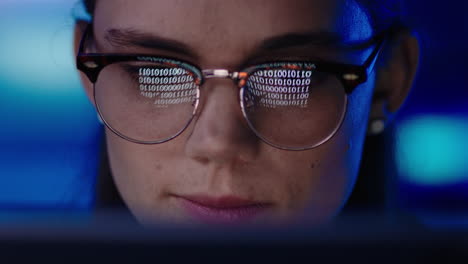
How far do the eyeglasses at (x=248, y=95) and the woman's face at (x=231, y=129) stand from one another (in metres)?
0.02

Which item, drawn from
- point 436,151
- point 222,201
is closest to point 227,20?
point 222,201

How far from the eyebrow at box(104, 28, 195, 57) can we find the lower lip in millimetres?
298

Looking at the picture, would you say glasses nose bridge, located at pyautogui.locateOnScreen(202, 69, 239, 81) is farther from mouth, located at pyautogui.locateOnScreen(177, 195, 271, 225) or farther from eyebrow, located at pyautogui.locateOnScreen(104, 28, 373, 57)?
mouth, located at pyautogui.locateOnScreen(177, 195, 271, 225)

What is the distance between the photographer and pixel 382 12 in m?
1.22

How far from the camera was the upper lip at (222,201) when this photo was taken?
105 centimetres

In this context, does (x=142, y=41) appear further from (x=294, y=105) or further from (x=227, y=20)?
(x=294, y=105)

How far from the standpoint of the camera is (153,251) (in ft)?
1.02

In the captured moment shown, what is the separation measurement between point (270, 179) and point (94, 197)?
83 cm

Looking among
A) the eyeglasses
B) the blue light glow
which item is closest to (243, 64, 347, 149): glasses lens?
the eyeglasses

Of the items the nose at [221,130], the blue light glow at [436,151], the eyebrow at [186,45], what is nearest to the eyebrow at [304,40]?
the eyebrow at [186,45]

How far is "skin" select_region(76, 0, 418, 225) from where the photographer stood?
3.33 ft

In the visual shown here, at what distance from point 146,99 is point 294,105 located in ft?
0.94

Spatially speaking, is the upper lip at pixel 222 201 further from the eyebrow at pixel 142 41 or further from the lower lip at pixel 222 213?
the eyebrow at pixel 142 41

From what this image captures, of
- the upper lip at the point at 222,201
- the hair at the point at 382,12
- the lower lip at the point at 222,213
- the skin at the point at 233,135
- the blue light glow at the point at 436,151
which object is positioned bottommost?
the blue light glow at the point at 436,151
